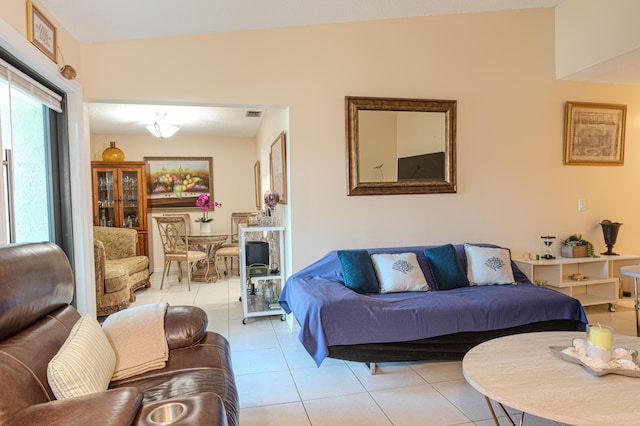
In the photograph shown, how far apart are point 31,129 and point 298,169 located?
1.85 m

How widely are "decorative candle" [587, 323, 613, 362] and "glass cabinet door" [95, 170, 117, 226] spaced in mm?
5923

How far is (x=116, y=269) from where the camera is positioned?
12.6ft

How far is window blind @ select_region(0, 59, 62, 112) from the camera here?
1965 mm

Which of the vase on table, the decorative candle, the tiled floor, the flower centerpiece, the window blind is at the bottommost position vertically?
the tiled floor

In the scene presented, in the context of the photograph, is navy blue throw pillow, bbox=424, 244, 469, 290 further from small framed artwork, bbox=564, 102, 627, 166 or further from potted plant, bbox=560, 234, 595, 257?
small framed artwork, bbox=564, 102, 627, 166

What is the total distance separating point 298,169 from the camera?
3260 millimetres

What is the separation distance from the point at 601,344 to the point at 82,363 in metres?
2.00

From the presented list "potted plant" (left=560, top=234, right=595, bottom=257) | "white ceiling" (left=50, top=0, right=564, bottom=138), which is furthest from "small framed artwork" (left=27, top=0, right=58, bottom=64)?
"potted plant" (left=560, top=234, right=595, bottom=257)

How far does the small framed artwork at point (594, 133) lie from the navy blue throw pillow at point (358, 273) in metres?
2.38

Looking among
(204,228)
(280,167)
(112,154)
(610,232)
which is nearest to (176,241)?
(204,228)

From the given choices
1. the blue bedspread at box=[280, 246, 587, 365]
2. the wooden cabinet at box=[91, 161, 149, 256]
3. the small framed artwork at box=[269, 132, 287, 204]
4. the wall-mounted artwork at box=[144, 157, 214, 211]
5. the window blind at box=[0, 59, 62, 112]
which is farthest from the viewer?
the wall-mounted artwork at box=[144, 157, 214, 211]

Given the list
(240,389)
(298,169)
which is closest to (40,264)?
(240,389)

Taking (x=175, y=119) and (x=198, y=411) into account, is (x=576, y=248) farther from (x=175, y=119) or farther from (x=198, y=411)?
(x=175, y=119)

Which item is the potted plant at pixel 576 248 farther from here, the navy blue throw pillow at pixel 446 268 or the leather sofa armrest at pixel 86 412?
the leather sofa armrest at pixel 86 412
